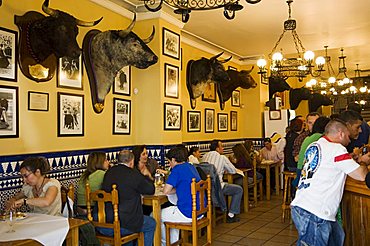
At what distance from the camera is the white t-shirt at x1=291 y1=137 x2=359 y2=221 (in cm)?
318

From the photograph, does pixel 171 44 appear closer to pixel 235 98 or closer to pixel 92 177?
pixel 92 177

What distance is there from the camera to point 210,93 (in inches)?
354

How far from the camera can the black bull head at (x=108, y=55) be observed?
5.43 m

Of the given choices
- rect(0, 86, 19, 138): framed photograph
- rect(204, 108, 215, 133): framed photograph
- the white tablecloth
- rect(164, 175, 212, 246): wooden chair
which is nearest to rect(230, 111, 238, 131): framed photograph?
rect(204, 108, 215, 133): framed photograph

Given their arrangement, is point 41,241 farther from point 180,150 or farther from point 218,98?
point 218,98

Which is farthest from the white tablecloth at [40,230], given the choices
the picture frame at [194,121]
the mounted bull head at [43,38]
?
the picture frame at [194,121]

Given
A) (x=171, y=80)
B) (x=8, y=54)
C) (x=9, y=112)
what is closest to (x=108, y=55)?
(x=171, y=80)

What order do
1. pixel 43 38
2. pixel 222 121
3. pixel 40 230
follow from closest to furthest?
pixel 40 230 → pixel 43 38 → pixel 222 121

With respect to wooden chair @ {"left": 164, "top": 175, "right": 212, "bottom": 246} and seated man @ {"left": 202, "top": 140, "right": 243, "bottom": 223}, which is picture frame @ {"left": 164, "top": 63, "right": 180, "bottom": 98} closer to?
seated man @ {"left": 202, "top": 140, "right": 243, "bottom": 223}

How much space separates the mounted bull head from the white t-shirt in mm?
2829

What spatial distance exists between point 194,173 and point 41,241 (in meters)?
2.23

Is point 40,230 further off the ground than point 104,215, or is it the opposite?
point 40,230

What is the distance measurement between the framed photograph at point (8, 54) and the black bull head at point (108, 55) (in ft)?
3.80

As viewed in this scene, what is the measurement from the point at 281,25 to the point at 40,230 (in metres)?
5.82
